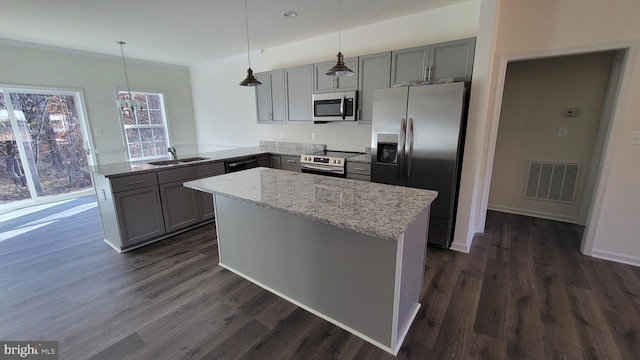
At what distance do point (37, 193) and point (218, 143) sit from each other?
308 centimetres

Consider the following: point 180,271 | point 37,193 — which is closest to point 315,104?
point 180,271

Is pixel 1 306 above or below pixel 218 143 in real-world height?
below

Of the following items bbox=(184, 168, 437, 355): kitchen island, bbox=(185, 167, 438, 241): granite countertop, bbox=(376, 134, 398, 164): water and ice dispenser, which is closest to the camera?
bbox=(185, 167, 438, 241): granite countertop

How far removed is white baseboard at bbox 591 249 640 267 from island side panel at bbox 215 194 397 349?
8.52ft

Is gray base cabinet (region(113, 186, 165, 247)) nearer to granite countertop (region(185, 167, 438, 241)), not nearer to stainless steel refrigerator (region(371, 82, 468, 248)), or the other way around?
granite countertop (region(185, 167, 438, 241))

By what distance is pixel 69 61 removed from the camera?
441 centimetres

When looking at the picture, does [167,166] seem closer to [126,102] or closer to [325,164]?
[325,164]

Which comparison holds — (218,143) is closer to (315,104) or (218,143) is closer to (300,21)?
(315,104)

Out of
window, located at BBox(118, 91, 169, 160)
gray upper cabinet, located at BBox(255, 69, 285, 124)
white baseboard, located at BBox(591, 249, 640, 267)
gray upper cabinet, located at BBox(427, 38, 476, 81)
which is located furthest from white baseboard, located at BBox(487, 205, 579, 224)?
window, located at BBox(118, 91, 169, 160)

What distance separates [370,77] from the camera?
3277 millimetres

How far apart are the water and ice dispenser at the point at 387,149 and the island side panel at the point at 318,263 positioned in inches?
59.8

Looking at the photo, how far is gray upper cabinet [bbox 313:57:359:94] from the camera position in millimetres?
3393

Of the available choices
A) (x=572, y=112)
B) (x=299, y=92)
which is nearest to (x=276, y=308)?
(x=299, y=92)

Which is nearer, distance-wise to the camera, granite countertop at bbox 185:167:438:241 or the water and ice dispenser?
granite countertop at bbox 185:167:438:241
